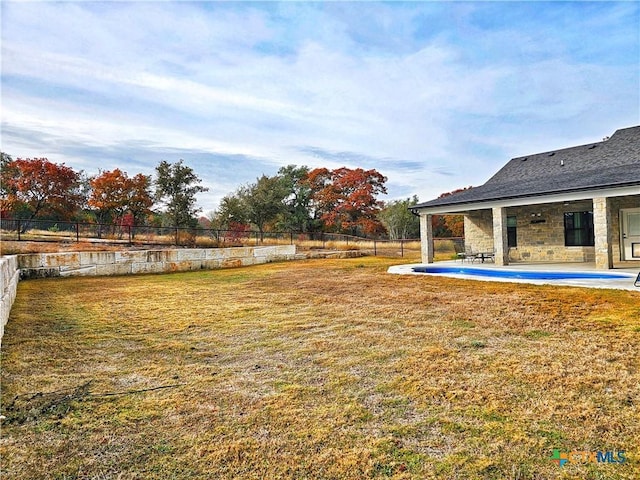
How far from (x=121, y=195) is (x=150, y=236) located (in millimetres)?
5712

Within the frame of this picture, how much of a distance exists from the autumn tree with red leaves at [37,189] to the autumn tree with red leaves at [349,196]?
717 inches

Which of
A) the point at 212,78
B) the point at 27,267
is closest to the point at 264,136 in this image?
the point at 212,78

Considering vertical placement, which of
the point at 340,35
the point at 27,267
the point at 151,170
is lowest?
the point at 27,267

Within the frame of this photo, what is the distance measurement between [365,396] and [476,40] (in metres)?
14.7

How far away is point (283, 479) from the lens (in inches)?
83.8

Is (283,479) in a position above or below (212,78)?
below

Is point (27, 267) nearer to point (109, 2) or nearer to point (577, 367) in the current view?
point (109, 2)

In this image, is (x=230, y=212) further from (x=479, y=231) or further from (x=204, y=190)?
(x=479, y=231)

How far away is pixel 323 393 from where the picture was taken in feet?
10.8

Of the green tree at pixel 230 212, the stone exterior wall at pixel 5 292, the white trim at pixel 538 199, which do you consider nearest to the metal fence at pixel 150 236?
the green tree at pixel 230 212

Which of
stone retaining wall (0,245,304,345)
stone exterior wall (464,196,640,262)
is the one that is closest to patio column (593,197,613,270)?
stone exterior wall (464,196,640,262)

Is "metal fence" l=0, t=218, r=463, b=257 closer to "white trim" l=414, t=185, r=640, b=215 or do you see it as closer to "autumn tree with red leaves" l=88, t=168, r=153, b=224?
"autumn tree with red leaves" l=88, t=168, r=153, b=224

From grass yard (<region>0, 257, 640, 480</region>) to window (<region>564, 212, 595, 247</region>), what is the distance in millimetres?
9909

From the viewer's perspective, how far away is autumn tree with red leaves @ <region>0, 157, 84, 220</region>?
66.7 feet
